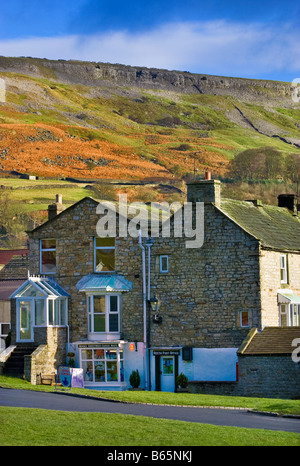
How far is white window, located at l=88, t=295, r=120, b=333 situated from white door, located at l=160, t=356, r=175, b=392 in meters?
3.23

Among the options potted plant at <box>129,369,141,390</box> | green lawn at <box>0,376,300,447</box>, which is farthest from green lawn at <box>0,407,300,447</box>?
potted plant at <box>129,369,141,390</box>

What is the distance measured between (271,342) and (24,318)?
1395 cm

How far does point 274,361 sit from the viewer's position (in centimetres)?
4394

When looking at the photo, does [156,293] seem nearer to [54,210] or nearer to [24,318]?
[24,318]

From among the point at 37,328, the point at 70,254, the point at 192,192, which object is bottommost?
the point at 37,328

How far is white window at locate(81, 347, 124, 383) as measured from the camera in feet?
164

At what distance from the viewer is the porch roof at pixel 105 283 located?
166ft

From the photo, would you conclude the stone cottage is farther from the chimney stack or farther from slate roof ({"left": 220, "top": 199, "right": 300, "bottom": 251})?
the chimney stack

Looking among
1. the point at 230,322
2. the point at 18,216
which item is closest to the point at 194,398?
the point at 230,322

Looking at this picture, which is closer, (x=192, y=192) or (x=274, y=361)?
(x=274, y=361)

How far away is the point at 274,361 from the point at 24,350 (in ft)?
46.0

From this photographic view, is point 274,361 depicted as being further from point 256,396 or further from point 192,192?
point 192,192

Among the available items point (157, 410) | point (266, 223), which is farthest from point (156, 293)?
point (157, 410)
